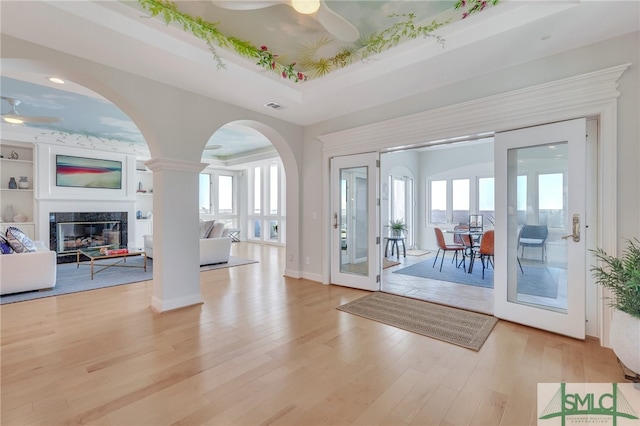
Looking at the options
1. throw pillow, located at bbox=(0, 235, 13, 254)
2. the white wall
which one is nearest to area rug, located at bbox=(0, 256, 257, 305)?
throw pillow, located at bbox=(0, 235, 13, 254)

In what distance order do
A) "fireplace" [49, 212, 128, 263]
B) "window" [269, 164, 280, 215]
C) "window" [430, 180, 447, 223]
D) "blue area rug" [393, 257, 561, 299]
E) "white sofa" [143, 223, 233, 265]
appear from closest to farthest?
"blue area rug" [393, 257, 561, 299]
"white sofa" [143, 223, 233, 265]
"fireplace" [49, 212, 128, 263]
"window" [430, 180, 447, 223]
"window" [269, 164, 280, 215]

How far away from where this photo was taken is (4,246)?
162 inches

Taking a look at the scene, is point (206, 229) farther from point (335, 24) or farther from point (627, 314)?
point (627, 314)

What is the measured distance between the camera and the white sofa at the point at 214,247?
5844 millimetres

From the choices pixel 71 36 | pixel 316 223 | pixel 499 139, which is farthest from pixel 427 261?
pixel 71 36

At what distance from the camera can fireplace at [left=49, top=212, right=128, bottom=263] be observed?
6.66m

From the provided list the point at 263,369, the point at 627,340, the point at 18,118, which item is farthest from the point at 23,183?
the point at 627,340

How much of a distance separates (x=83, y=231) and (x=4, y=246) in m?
3.34

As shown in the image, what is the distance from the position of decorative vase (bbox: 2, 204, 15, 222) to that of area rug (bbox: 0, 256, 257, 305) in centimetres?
194

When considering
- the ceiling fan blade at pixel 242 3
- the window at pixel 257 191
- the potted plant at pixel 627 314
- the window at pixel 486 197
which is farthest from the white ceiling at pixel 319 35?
the window at pixel 257 191

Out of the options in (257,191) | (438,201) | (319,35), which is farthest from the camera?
(257,191)

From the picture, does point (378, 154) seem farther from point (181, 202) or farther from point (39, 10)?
point (39, 10)

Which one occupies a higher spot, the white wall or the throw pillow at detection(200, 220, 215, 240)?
the white wall
